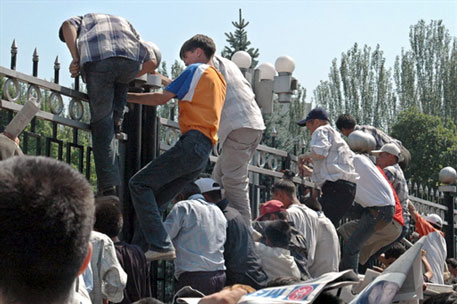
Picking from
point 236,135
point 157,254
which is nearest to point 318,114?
point 236,135

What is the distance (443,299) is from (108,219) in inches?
75.2

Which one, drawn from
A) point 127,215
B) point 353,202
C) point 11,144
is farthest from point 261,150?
point 11,144

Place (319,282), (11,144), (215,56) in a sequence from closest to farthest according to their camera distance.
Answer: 1. (319,282)
2. (11,144)
3. (215,56)

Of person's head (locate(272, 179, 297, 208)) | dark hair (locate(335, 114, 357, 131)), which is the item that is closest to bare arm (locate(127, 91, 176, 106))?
person's head (locate(272, 179, 297, 208))

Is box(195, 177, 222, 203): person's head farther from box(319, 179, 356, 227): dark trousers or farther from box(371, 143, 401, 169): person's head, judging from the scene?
box(371, 143, 401, 169): person's head

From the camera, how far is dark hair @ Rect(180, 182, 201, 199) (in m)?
6.97

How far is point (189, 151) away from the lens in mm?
6652

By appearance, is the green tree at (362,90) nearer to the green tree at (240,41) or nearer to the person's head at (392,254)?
the green tree at (240,41)

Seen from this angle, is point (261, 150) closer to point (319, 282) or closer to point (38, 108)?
point (38, 108)

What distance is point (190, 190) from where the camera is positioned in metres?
7.00

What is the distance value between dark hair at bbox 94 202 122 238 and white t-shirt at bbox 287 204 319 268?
89.1 inches

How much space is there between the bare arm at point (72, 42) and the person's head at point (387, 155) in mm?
4293

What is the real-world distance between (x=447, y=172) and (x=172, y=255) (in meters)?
9.46

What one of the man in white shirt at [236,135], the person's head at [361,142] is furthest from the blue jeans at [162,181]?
the person's head at [361,142]
